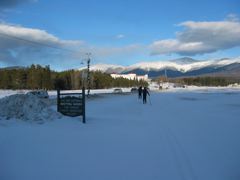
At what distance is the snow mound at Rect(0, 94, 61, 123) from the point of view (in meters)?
14.3

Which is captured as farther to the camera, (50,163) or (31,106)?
(31,106)

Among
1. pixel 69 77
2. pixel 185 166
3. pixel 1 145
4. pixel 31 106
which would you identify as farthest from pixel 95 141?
pixel 69 77

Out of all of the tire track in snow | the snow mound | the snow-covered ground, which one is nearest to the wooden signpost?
the snow mound

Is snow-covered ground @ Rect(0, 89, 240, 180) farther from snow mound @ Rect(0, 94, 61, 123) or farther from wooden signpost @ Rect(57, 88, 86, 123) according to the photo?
wooden signpost @ Rect(57, 88, 86, 123)

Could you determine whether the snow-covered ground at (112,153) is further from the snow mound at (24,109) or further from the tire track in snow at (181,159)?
the snow mound at (24,109)

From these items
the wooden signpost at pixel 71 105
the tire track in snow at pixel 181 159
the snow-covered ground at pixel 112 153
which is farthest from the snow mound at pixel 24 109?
the tire track in snow at pixel 181 159

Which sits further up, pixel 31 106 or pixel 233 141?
pixel 31 106

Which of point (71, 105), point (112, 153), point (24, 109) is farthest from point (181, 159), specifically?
point (71, 105)

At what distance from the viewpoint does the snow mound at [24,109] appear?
14.3 m

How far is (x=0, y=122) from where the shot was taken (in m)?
13.3

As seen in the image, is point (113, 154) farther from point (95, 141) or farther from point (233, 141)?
point (233, 141)

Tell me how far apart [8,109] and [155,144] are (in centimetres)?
674

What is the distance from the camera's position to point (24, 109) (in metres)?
14.6

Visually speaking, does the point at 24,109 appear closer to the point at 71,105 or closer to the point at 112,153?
the point at 71,105
